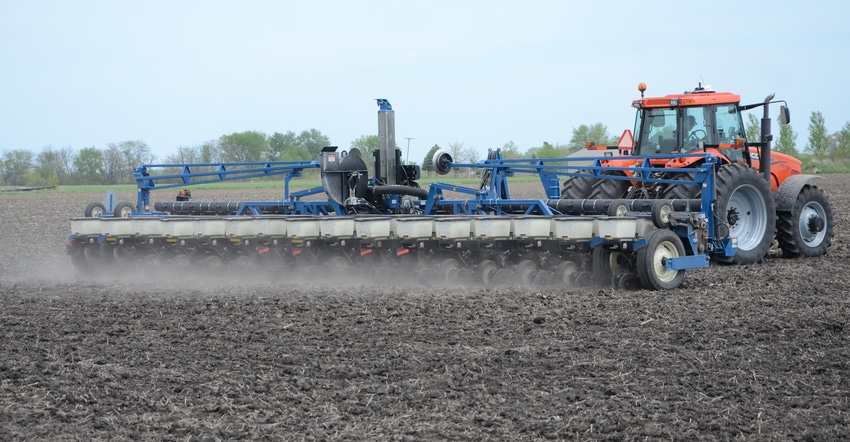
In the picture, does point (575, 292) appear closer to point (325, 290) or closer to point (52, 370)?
point (325, 290)

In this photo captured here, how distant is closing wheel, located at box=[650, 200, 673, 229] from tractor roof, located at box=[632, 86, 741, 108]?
2.87 m

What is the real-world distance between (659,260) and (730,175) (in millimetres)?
2052

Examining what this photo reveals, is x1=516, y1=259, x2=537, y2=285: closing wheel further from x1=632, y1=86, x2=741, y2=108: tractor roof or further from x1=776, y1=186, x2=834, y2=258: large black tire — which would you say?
x1=776, y1=186, x2=834, y2=258: large black tire

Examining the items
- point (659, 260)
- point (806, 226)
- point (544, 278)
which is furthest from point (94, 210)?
point (806, 226)

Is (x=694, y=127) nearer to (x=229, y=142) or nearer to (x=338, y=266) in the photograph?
(x=338, y=266)

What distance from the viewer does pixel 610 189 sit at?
13.6 m

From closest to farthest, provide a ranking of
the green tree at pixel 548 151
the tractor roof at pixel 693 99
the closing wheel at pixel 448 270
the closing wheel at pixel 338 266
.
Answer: the closing wheel at pixel 448 270 < the closing wheel at pixel 338 266 < the tractor roof at pixel 693 99 < the green tree at pixel 548 151

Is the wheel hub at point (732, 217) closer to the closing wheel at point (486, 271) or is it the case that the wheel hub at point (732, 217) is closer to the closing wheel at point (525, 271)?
the closing wheel at point (525, 271)

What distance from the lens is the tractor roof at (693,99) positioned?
13.3 metres

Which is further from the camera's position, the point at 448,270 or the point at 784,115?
the point at 784,115

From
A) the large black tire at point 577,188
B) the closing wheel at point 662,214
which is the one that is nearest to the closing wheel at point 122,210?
the large black tire at point 577,188

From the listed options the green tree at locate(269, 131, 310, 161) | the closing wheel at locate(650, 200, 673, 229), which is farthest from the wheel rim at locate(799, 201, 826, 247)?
the green tree at locate(269, 131, 310, 161)

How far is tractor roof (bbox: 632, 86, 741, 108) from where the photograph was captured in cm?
1334

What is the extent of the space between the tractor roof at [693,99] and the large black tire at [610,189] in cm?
113
